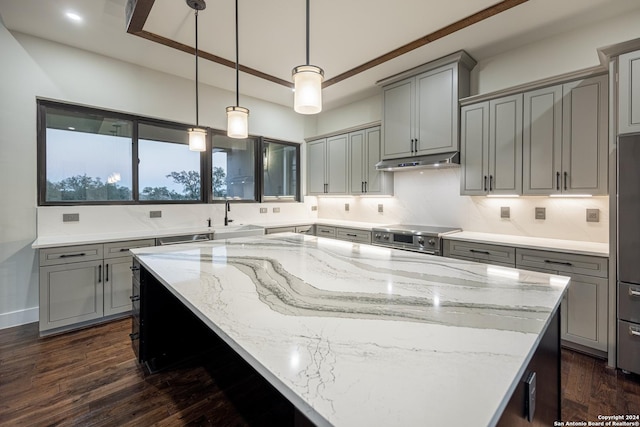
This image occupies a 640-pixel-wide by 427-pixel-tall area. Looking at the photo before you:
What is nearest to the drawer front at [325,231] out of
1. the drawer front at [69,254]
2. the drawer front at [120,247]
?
the drawer front at [120,247]

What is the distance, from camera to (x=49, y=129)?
10.1 ft

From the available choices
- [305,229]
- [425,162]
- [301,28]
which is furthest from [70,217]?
[425,162]

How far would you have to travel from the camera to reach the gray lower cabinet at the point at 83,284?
2.64 meters

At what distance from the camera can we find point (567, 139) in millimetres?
2539

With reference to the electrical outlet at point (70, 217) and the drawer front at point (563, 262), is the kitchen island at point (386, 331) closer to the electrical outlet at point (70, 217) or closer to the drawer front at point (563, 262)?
the drawer front at point (563, 262)

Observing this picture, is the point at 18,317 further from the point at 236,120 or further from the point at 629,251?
the point at 629,251

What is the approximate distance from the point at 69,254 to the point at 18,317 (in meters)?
0.96

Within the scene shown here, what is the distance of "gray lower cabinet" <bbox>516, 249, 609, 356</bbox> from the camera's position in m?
2.22

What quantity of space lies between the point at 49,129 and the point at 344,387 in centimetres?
399

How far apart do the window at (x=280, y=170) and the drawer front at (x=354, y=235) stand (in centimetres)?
130

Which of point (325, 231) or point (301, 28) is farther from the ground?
point (301, 28)

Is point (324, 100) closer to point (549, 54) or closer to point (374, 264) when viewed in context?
point (549, 54)

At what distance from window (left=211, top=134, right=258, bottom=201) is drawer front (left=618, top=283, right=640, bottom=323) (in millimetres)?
4203

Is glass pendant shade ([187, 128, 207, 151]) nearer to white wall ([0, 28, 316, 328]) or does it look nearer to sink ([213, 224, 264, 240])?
sink ([213, 224, 264, 240])
